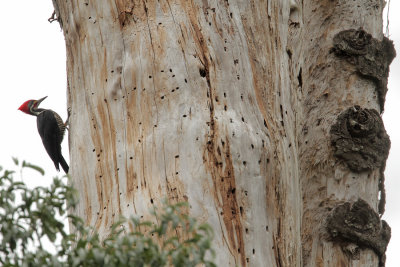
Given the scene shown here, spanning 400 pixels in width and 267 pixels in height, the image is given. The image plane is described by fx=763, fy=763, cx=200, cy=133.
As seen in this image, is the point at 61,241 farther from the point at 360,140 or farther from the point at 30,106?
the point at 30,106

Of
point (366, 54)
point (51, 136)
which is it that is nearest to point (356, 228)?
point (366, 54)

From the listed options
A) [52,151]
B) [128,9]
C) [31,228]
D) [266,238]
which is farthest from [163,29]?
[52,151]

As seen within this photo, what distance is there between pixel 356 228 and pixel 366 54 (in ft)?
3.70

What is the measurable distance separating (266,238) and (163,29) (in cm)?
112

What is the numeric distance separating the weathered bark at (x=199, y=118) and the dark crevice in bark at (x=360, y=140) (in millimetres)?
336

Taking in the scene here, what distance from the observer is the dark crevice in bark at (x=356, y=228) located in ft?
14.0

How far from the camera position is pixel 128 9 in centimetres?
380

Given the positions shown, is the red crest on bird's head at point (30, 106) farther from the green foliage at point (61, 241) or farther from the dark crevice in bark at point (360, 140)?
the green foliage at point (61, 241)

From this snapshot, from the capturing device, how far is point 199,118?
346 centimetres

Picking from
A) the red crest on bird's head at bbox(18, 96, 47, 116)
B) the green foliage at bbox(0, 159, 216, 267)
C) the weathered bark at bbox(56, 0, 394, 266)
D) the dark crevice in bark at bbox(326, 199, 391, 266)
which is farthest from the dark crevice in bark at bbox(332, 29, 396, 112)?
Answer: the red crest on bird's head at bbox(18, 96, 47, 116)

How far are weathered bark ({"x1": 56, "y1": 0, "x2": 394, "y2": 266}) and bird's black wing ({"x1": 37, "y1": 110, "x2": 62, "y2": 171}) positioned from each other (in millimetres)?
3395

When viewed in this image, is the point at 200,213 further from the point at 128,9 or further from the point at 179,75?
the point at 128,9

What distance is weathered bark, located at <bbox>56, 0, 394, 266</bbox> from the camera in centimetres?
338

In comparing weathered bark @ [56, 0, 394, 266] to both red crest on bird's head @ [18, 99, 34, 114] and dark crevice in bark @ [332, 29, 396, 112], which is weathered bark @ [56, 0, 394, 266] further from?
red crest on bird's head @ [18, 99, 34, 114]
